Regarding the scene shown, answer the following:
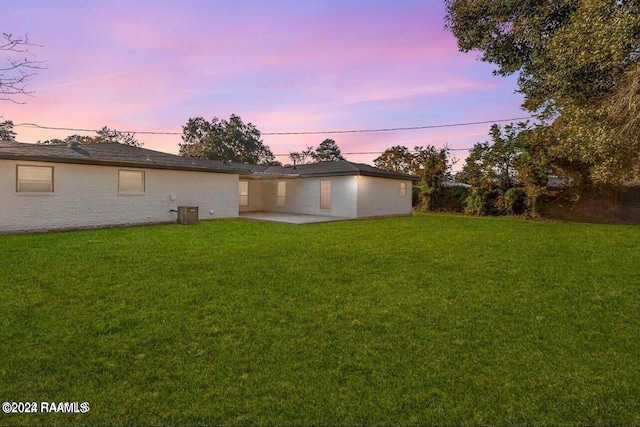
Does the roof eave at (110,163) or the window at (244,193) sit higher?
the roof eave at (110,163)

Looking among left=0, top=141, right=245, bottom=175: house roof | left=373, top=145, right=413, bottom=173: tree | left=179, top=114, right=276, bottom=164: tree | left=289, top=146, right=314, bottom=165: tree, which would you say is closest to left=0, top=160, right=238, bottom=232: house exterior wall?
left=0, top=141, right=245, bottom=175: house roof

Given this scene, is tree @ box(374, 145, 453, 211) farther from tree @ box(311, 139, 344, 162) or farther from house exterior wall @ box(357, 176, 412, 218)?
tree @ box(311, 139, 344, 162)

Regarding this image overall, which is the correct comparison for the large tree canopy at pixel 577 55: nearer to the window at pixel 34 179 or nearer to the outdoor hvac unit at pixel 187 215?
the outdoor hvac unit at pixel 187 215

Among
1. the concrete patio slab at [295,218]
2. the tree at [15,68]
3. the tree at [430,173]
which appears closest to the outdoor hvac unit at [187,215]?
the concrete patio slab at [295,218]

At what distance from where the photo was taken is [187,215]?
12.0 metres

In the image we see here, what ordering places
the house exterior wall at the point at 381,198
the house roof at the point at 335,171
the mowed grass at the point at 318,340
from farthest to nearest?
1. the house exterior wall at the point at 381,198
2. the house roof at the point at 335,171
3. the mowed grass at the point at 318,340

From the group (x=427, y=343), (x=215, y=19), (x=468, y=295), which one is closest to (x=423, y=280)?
(x=468, y=295)

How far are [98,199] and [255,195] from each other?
914 cm

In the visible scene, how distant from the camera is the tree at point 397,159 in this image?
23781 millimetres

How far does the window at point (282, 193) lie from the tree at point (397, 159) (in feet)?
32.8

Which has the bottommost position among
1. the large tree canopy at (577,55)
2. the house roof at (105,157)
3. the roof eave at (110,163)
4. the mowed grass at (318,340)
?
the mowed grass at (318,340)

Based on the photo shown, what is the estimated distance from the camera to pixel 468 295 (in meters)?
4.42

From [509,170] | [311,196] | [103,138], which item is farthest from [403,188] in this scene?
[103,138]

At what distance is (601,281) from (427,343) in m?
4.05
